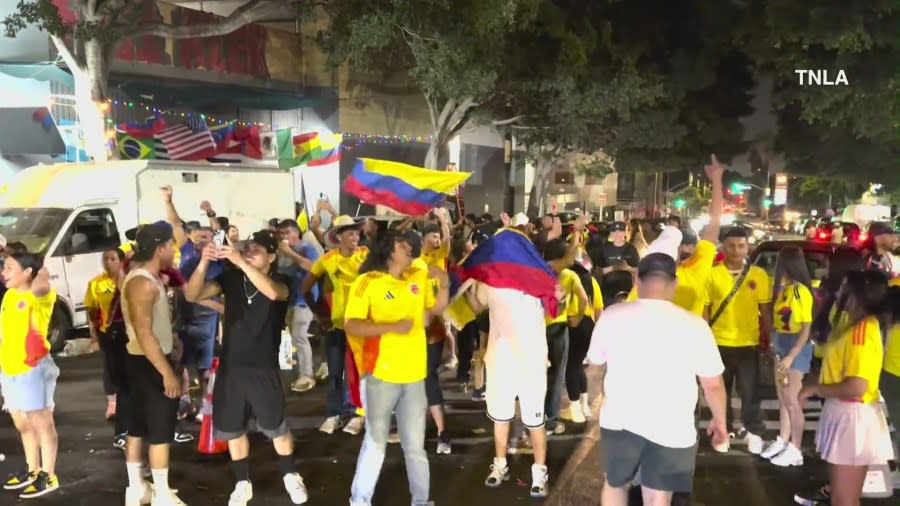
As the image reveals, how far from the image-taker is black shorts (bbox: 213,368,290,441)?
480 centimetres

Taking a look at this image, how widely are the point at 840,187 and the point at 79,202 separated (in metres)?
70.4

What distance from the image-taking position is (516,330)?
5.24 metres

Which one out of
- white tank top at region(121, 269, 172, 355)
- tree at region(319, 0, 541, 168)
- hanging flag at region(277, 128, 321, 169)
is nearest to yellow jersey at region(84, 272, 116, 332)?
white tank top at region(121, 269, 172, 355)

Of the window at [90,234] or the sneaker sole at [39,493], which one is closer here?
the sneaker sole at [39,493]

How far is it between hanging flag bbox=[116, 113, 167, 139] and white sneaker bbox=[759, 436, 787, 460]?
15671 millimetres

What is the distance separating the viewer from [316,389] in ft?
28.2

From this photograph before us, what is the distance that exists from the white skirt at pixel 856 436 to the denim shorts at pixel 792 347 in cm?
167

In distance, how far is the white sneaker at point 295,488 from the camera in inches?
205

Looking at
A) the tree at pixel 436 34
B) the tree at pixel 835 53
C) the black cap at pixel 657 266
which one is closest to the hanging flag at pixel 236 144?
the tree at pixel 436 34

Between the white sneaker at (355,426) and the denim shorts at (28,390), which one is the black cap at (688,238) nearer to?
the white sneaker at (355,426)

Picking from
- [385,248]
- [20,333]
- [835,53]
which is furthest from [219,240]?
[835,53]

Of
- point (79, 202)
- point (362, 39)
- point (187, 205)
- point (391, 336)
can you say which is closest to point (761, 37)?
point (362, 39)

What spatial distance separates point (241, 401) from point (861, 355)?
3.65m

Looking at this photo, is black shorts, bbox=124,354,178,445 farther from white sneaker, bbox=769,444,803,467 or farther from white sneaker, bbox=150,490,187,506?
white sneaker, bbox=769,444,803,467
